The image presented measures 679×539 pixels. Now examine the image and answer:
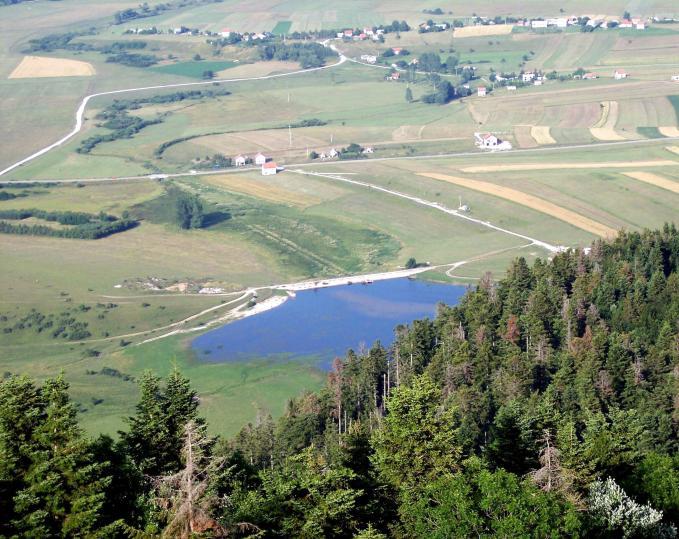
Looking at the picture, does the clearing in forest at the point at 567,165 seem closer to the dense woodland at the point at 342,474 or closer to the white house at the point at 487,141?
the white house at the point at 487,141

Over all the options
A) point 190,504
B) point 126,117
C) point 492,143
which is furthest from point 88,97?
point 190,504

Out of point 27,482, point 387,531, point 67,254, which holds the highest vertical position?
point 27,482

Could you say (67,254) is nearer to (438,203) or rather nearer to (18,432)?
(438,203)

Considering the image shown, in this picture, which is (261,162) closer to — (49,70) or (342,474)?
(49,70)

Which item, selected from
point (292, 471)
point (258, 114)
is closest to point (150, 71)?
point (258, 114)

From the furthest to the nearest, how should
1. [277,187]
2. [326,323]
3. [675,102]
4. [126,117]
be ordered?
[126,117] → [675,102] → [277,187] → [326,323]

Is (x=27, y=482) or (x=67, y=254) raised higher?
(x=27, y=482)

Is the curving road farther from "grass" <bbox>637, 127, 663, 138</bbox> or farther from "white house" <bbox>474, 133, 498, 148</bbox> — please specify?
"grass" <bbox>637, 127, 663, 138</bbox>
